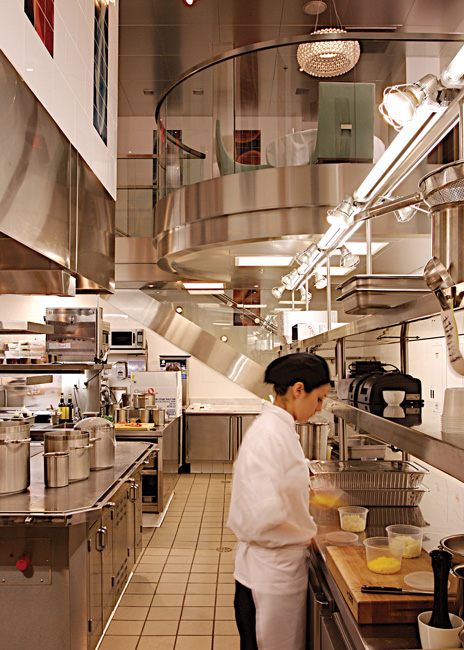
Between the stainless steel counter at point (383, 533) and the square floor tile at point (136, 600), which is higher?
the stainless steel counter at point (383, 533)

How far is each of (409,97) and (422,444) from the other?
1.06 m

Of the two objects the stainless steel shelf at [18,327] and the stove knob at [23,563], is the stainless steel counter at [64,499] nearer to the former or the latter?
the stove knob at [23,563]

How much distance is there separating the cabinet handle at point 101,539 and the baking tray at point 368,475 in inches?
45.6

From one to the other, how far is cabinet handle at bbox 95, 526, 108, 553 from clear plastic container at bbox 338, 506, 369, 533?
1.38 m

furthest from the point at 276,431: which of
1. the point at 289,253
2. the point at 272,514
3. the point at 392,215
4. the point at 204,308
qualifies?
the point at 204,308

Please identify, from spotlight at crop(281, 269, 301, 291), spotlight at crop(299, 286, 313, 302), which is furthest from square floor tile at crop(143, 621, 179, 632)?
spotlight at crop(299, 286, 313, 302)

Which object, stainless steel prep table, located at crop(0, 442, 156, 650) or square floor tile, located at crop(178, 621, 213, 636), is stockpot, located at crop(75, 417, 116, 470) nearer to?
stainless steel prep table, located at crop(0, 442, 156, 650)

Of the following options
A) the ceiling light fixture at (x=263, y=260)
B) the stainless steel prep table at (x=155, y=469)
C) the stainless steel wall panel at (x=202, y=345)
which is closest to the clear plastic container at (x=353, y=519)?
the stainless steel prep table at (x=155, y=469)

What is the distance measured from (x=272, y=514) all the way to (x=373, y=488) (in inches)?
36.1

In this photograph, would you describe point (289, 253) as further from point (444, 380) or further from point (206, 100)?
point (444, 380)

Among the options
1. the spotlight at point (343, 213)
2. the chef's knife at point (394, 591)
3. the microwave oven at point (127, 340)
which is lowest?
the chef's knife at point (394, 591)

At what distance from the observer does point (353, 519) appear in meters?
2.24

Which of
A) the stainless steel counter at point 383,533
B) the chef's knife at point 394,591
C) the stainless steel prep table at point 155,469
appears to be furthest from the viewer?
the stainless steel prep table at point 155,469

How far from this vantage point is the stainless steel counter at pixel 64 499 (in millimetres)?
2560
